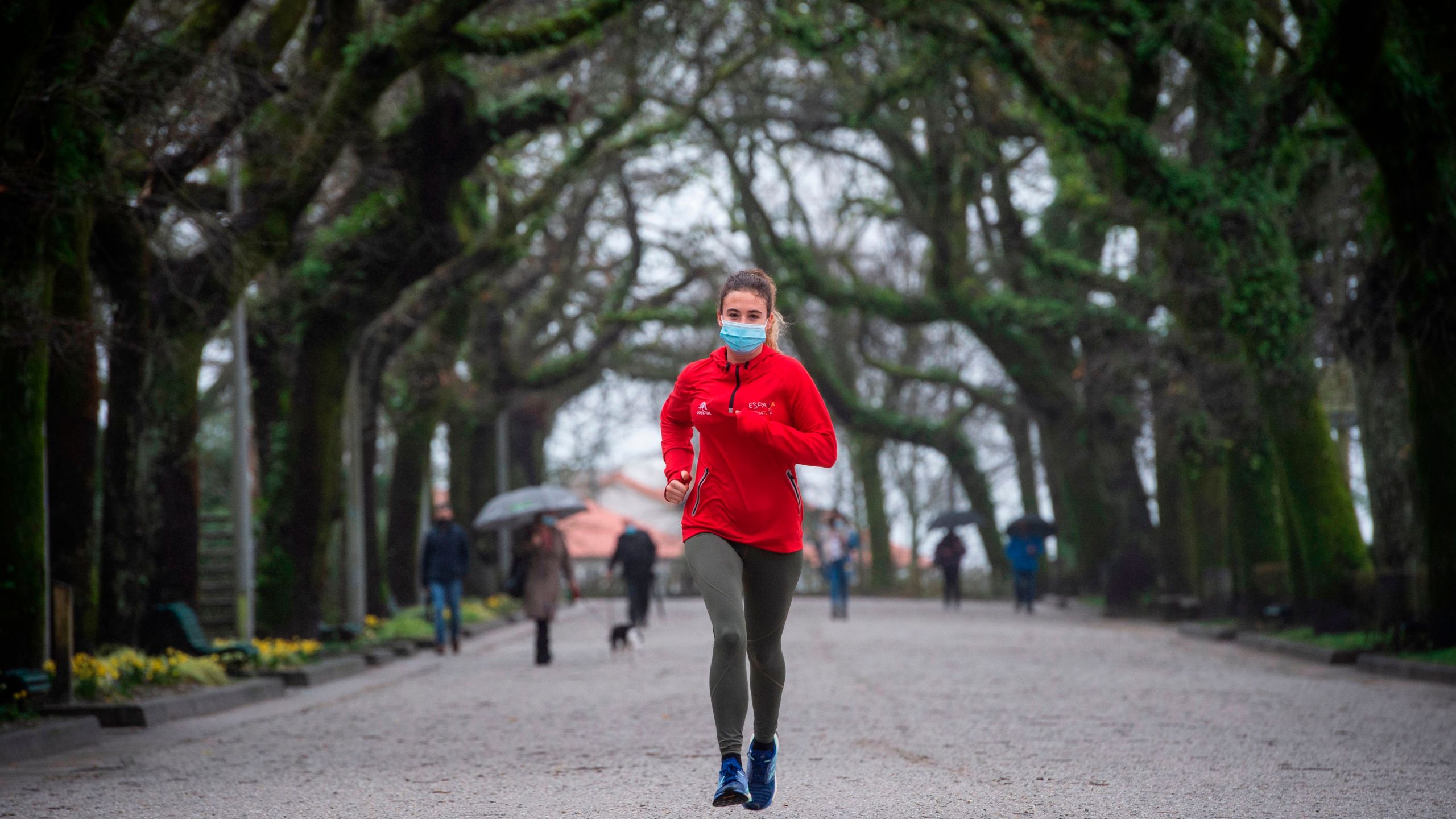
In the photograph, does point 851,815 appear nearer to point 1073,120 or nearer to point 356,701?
point 356,701

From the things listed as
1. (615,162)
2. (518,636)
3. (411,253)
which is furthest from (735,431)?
(615,162)

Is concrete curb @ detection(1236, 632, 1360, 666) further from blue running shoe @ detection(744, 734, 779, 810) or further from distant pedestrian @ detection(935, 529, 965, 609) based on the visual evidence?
distant pedestrian @ detection(935, 529, 965, 609)

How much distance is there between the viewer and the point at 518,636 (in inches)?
957

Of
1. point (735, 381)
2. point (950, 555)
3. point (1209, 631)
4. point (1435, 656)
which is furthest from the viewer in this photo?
Result: point (950, 555)

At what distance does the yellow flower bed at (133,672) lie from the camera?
11.4m

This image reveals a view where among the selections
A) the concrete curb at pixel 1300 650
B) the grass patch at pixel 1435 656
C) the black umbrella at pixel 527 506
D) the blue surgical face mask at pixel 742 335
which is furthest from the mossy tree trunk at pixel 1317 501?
the blue surgical face mask at pixel 742 335

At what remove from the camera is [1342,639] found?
16.2 metres

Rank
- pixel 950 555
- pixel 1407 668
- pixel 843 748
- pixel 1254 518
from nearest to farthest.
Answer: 1. pixel 843 748
2. pixel 1407 668
3. pixel 1254 518
4. pixel 950 555

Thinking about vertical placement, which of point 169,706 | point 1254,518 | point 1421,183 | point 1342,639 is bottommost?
point 1342,639

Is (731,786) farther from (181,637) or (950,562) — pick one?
(950,562)

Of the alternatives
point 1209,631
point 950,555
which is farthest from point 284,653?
point 950,555

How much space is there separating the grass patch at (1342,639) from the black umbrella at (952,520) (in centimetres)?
1571

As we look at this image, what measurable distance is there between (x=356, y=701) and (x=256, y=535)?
6734 mm

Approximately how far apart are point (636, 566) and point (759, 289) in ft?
62.2
